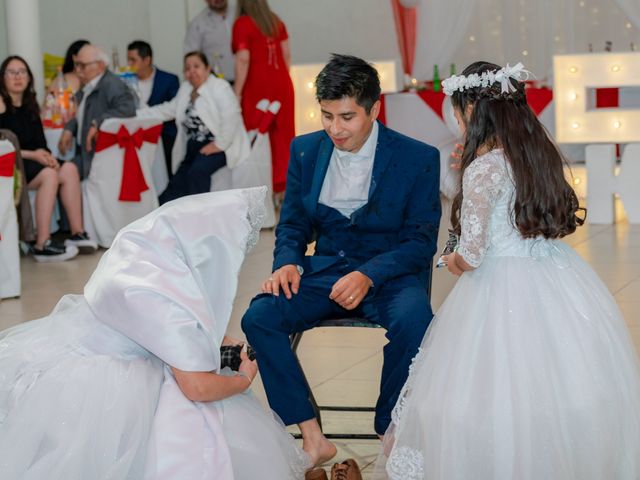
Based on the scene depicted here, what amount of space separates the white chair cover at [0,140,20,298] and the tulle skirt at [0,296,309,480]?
9.48 feet

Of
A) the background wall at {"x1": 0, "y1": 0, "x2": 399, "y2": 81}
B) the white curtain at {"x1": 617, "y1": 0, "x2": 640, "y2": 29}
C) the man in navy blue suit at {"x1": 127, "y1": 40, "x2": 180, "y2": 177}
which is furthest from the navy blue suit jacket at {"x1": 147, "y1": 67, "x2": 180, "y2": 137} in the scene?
the white curtain at {"x1": 617, "y1": 0, "x2": 640, "y2": 29}

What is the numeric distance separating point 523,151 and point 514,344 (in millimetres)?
454

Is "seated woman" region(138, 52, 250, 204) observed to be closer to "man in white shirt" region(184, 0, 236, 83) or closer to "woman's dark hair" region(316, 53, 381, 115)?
"man in white shirt" region(184, 0, 236, 83)

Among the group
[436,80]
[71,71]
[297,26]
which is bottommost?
[436,80]

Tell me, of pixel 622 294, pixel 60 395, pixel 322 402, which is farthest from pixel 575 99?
pixel 60 395

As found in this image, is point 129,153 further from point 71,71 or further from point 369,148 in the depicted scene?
point 369,148

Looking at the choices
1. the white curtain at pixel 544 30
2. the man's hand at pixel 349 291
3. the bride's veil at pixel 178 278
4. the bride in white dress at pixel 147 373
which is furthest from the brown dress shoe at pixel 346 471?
the white curtain at pixel 544 30

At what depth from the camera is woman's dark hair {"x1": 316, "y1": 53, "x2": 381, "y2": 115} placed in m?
3.02

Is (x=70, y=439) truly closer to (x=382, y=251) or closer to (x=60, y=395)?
→ (x=60, y=395)

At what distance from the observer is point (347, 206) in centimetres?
319

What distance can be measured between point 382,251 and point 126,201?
3951 mm

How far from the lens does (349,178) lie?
3.20 m

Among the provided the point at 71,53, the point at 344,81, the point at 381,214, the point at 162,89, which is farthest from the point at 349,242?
the point at 162,89

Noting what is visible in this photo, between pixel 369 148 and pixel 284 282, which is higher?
pixel 369 148
